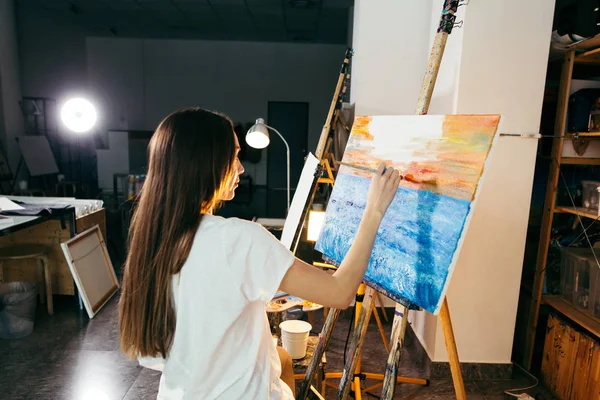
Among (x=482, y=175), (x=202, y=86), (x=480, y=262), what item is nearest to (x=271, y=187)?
(x=202, y=86)

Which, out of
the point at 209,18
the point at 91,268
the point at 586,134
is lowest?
the point at 91,268

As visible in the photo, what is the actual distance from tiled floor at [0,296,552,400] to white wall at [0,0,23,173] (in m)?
4.32

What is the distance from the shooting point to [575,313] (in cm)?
202

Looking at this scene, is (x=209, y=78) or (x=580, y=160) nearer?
(x=580, y=160)

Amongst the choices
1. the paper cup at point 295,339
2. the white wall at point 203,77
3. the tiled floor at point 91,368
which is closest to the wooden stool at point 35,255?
the tiled floor at point 91,368

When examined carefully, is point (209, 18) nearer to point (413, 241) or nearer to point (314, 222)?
point (314, 222)

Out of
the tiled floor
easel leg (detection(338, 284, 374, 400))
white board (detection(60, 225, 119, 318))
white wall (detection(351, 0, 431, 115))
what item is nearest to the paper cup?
easel leg (detection(338, 284, 374, 400))

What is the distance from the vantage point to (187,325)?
3.10 ft

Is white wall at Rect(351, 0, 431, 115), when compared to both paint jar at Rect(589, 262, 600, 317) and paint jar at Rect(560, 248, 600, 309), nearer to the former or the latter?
paint jar at Rect(560, 248, 600, 309)

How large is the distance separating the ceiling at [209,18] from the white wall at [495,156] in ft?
12.8

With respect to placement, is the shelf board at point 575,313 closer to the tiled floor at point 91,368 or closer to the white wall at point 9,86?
the tiled floor at point 91,368

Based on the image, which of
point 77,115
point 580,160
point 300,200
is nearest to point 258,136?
point 300,200

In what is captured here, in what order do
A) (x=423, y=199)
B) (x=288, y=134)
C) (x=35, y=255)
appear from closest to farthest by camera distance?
(x=423, y=199), (x=35, y=255), (x=288, y=134)

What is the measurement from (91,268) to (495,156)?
9.11ft
